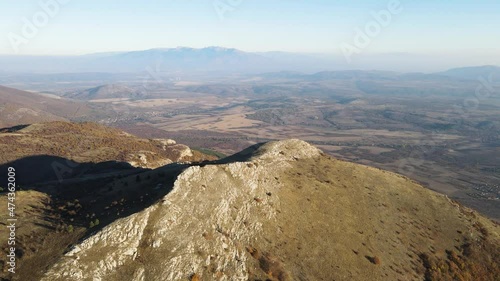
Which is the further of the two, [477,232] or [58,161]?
[58,161]

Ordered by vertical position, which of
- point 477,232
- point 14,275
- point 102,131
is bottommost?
point 102,131

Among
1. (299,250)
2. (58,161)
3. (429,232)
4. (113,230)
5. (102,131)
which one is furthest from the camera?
(102,131)

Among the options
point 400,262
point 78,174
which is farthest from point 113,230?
point 78,174

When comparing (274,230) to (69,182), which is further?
(69,182)

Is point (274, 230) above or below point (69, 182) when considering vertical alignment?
above

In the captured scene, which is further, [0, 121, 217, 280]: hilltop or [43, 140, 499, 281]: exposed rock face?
[0, 121, 217, 280]: hilltop

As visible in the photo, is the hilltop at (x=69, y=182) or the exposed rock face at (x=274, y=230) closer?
the exposed rock face at (x=274, y=230)

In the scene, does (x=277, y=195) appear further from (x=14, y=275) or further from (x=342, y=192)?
(x=14, y=275)

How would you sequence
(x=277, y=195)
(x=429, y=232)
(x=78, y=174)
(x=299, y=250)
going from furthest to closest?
(x=78, y=174), (x=429, y=232), (x=277, y=195), (x=299, y=250)
